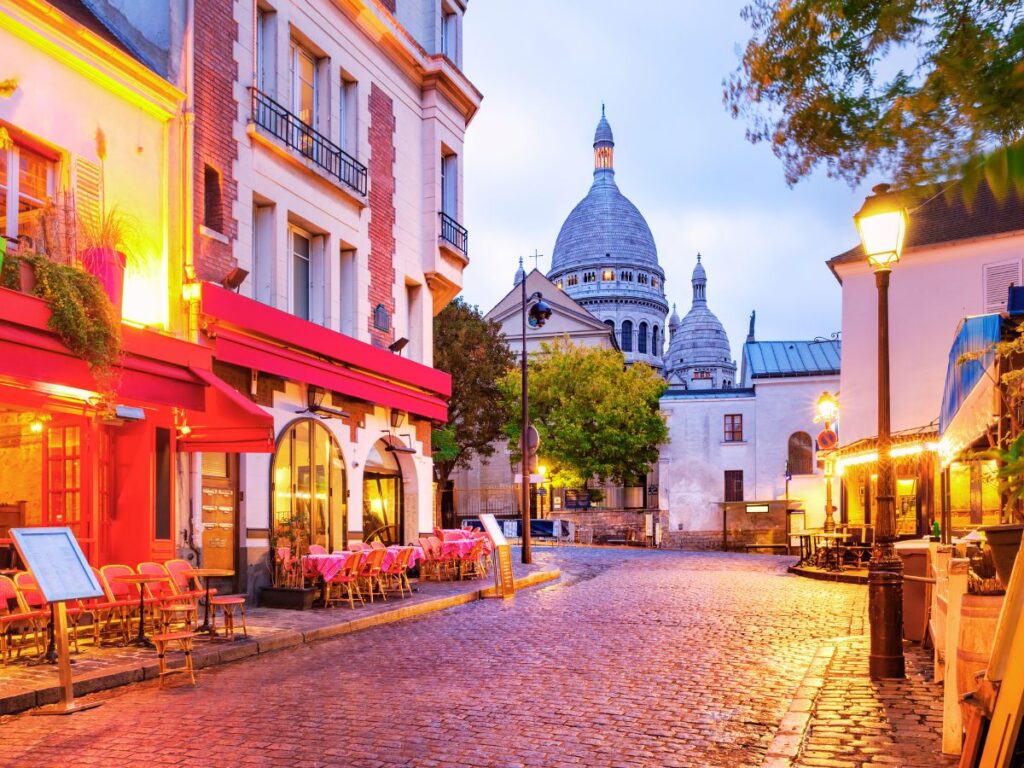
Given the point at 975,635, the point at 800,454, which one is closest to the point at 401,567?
the point at 975,635

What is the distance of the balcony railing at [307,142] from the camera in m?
15.6

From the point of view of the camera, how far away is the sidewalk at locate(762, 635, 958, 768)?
5.74m

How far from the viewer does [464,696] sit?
25.4ft

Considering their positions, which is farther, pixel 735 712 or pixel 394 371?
pixel 394 371

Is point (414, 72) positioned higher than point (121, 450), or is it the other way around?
point (414, 72)

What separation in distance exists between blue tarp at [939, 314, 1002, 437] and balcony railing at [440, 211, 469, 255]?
11.4 meters

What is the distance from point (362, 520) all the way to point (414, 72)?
9017 mm

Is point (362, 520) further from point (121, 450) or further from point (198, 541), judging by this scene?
point (121, 450)

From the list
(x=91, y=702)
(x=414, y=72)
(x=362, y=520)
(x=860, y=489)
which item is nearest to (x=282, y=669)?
(x=91, y=702)

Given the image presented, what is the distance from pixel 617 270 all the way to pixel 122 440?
9571cm

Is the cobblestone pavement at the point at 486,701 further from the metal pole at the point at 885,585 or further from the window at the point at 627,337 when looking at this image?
the window at the point at 627,337

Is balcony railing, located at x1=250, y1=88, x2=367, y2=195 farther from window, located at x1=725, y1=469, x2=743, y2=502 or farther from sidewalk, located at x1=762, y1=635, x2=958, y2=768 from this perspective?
window, located at x1=725, y1=469, x2=743, y2=502

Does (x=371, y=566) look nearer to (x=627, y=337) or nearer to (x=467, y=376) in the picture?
(x=467, y=376)

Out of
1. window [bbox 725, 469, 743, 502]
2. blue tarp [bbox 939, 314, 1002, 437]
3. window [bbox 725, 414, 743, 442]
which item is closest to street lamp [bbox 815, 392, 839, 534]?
blue tarp [bbox 939, 314, 1002, 437]
